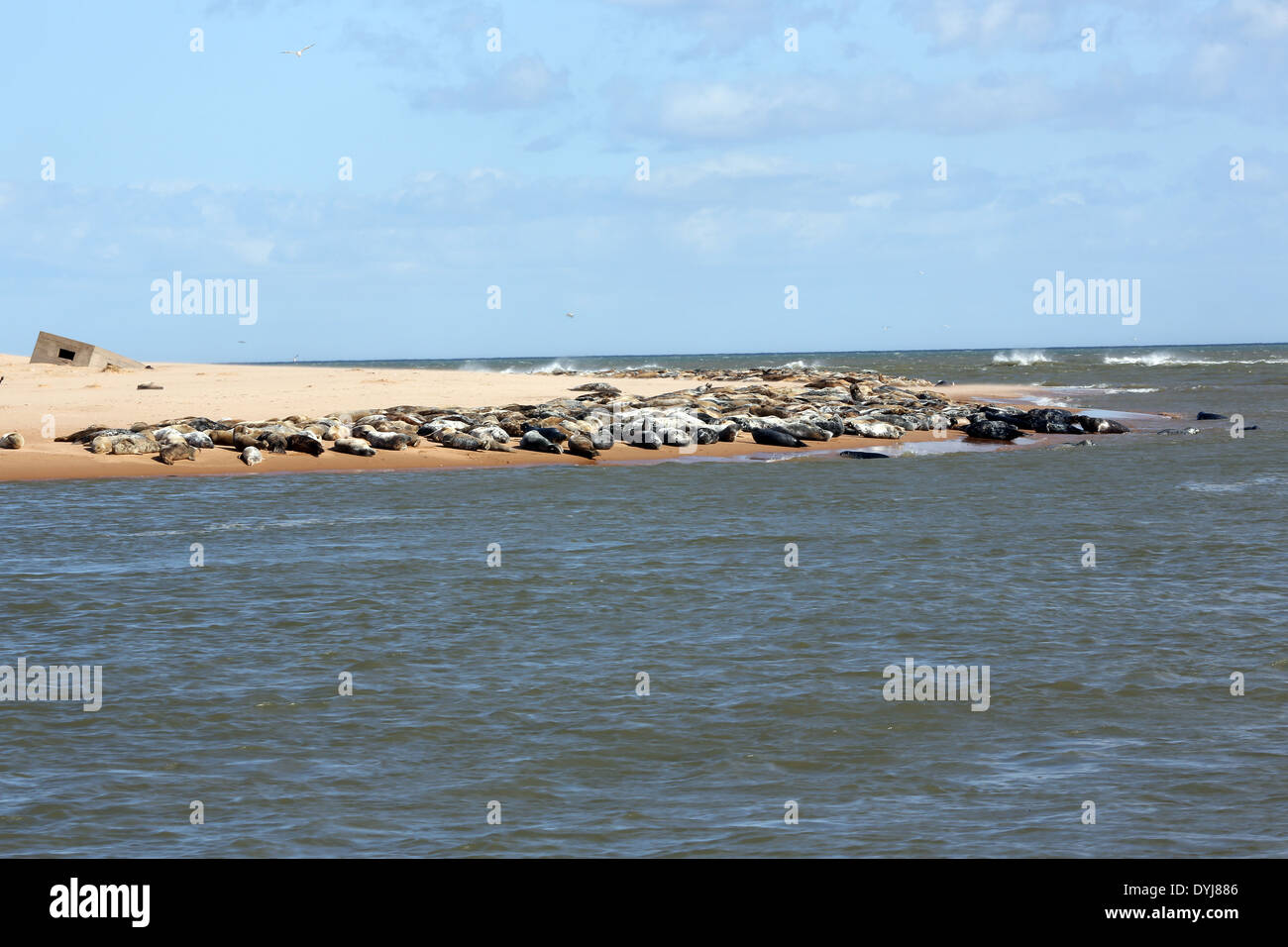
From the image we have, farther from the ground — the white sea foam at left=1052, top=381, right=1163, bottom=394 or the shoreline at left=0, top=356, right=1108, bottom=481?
the white sea foam at left=1052, top=381, right=1163, bottom=394

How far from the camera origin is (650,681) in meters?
8.84

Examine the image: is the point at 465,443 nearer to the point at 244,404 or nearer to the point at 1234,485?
the point at 244,404

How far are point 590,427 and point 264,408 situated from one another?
9.60 metres

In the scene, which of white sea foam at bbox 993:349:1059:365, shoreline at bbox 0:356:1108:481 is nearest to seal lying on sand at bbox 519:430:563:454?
shoreline at bbox 0:356:1108:481

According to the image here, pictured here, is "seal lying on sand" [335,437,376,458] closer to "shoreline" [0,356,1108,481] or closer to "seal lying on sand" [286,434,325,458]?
"shoreline" [0,356,1108,481]

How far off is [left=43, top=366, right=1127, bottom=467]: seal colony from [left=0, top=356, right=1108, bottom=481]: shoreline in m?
0.25

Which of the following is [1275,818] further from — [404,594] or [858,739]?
[404,594]

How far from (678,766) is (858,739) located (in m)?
1.20

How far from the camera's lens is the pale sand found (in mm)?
22500

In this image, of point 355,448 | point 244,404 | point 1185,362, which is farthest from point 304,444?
point 1185,362

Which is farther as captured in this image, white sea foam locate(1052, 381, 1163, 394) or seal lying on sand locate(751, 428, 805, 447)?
white sea foam locate(1052, 381, 1163, 394)
